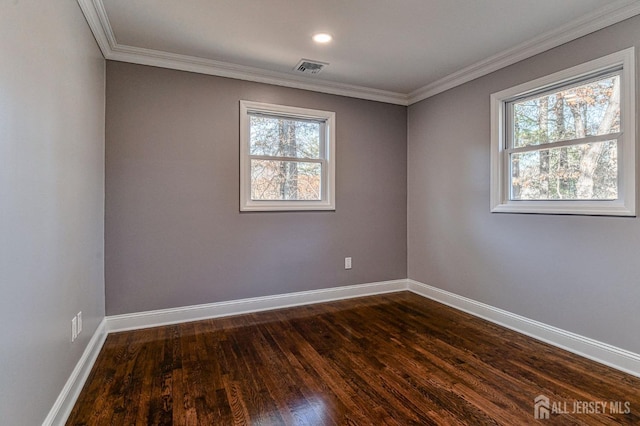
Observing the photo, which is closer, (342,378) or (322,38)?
(342,378)

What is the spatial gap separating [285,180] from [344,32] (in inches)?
63.0

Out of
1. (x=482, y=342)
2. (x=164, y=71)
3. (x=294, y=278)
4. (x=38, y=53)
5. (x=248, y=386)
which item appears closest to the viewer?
(x=38, y=53)

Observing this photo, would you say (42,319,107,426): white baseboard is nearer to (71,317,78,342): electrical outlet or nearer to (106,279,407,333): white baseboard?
(71,317,78,342): electrical outlet

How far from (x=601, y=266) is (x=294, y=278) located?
8.80 ft

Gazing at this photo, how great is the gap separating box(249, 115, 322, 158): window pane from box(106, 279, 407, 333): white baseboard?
158 cm

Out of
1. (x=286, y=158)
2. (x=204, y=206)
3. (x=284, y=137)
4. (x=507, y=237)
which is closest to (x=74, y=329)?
(x=204, y=206)

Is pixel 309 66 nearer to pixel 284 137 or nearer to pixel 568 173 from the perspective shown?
pixel 284 137

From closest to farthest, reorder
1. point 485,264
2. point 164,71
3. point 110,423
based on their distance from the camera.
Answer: point 110,423 → point 164,71 → point 485,264

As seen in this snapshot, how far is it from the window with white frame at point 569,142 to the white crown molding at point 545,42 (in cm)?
25

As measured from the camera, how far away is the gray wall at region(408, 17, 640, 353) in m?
2.31

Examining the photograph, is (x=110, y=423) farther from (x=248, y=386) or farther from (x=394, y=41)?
(x=394, y=41)

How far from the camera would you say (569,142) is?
2623mm

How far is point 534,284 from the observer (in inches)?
111

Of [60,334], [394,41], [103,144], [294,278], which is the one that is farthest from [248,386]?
[394,41]
